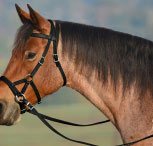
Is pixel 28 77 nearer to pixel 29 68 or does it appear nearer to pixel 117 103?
pixel 29 68

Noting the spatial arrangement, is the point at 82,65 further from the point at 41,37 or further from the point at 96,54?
the point at 41,37

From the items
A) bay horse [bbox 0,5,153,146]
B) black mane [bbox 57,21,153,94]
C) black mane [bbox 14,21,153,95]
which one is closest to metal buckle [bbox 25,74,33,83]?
bay horse [bbox 0,5,153,146]

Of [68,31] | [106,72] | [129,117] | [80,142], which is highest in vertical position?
[68,31]

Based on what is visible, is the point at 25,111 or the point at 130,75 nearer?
the point at 130,75

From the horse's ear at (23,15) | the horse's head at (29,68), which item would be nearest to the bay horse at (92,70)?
the horse's head at (29,68)

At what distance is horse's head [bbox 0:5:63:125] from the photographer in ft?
25.2

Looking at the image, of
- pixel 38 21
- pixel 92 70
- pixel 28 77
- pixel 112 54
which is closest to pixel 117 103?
pixel 92 70

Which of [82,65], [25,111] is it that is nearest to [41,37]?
[82,65]

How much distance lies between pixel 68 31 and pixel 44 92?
115cm

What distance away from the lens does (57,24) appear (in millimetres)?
7883

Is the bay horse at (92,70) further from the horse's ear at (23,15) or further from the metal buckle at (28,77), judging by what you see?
the horse's ear at (23,15)

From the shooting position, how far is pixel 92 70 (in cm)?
761

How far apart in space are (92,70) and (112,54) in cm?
44

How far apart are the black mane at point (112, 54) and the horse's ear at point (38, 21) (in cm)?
33
